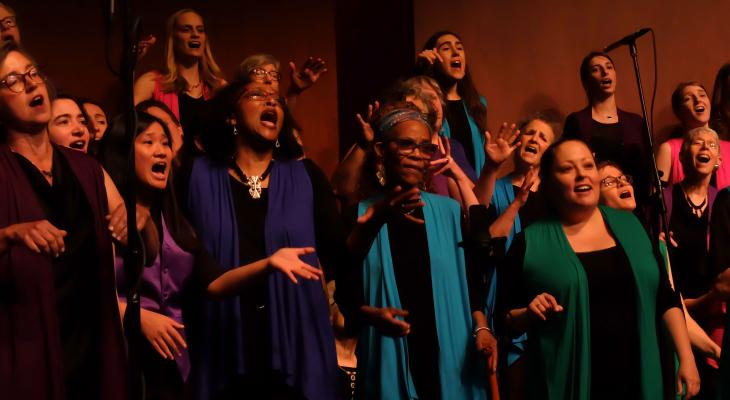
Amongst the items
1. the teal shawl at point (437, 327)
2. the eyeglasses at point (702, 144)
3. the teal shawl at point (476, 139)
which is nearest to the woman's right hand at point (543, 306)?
the teal shawl at point (437, 327)

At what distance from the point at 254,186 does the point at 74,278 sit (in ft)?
2.20

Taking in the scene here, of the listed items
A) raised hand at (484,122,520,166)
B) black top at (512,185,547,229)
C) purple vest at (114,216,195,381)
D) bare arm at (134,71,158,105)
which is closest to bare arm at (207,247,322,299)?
purple vest at (114,216,195,381)

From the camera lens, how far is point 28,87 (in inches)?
108

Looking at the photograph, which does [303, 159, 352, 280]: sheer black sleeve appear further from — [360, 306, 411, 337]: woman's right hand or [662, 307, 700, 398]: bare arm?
[662, 307, 700, 398]: bare arm

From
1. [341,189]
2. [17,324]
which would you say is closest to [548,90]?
[341,189]

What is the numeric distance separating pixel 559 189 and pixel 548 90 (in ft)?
10.1

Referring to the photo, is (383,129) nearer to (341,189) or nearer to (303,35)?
(341,189)

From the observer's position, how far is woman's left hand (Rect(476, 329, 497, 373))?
2.96 m

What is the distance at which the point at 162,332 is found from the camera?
106 inches

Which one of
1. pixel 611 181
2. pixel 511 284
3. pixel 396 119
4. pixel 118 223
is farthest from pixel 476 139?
pixel 118 223

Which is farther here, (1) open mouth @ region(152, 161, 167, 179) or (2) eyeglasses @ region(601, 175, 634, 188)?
(2) eyeglasses @ region(601, 175, 634, 188)

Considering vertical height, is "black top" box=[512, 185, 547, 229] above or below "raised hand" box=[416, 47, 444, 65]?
below

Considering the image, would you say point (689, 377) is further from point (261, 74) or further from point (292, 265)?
point (261, 74)

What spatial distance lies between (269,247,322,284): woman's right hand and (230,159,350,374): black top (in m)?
0.22
